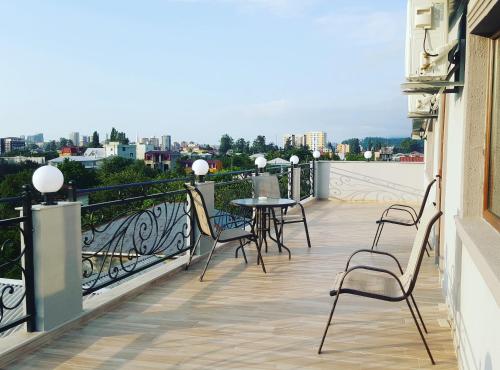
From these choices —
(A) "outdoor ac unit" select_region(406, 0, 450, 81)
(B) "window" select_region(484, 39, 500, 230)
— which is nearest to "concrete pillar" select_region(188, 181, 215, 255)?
(A) "outdoor ac unit" select_region(406, 0, 450, 81)

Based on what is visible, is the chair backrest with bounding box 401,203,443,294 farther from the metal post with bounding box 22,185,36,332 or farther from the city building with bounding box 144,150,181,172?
the city building with bounding box 144,150,181,172

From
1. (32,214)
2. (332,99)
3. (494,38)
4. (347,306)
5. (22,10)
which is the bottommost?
(347,306)

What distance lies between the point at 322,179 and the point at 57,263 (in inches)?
379

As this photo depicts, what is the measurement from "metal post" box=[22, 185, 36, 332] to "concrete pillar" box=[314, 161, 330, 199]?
967 cm

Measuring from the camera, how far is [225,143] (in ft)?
168

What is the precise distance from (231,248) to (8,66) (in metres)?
33.7

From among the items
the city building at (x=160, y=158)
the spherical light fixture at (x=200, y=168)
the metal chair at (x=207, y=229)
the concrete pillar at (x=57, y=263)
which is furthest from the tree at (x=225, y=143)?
the concrete pillar at (x=57, y=263)

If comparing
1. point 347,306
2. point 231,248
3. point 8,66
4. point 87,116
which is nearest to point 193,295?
point 347,306

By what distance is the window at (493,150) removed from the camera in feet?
7.37

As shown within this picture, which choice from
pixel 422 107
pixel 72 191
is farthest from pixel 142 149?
pixel 72 191

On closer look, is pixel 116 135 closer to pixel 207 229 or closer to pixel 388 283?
pixel 207 229

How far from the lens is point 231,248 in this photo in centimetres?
631

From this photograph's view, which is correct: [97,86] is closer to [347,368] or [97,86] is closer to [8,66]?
[8,66]

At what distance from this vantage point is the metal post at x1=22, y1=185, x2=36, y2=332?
3.10 m
